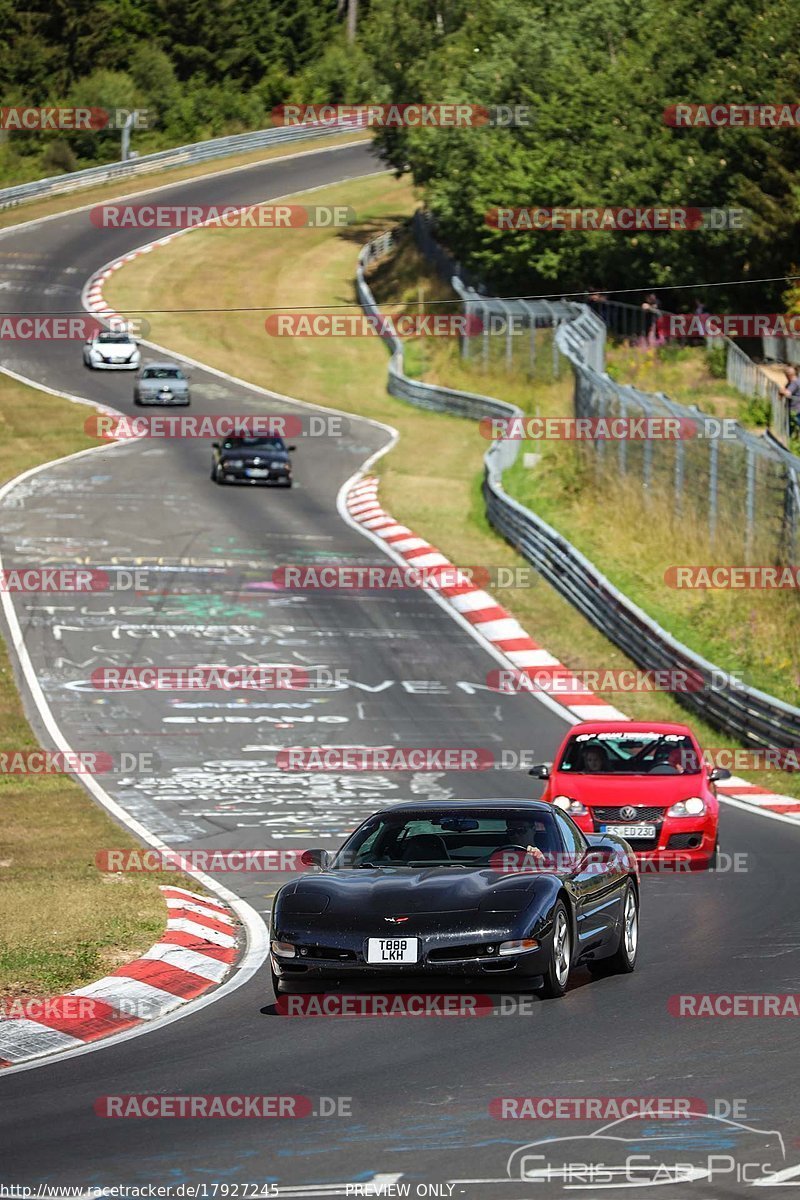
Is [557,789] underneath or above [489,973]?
underneath

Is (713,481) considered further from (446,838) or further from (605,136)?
(605,136)

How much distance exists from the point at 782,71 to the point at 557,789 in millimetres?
31614

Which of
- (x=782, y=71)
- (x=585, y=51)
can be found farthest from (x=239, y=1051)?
(x=585, y=51)

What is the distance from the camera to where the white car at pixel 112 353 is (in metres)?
54.3

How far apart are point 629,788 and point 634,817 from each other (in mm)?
324

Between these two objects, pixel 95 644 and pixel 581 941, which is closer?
pixel 581 941

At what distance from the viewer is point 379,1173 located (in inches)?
276

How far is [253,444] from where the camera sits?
41531 mm

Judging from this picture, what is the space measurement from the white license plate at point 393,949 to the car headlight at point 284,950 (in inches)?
19.7

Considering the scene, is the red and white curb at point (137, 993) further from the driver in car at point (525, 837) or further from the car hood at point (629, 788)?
the car hood at point (629, 788)

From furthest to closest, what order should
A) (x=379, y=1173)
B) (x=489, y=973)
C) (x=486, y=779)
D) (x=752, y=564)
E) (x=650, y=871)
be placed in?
(x=752, y=564) < (x=486, y=779) < (x=650, y=871) < (x=489, y=973) < (x=379, y=1173)

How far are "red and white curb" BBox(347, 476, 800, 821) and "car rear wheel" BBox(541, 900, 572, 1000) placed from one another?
31.5ft

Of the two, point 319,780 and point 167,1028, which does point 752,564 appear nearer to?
point 319,780

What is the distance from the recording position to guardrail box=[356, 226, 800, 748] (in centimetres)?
2311
